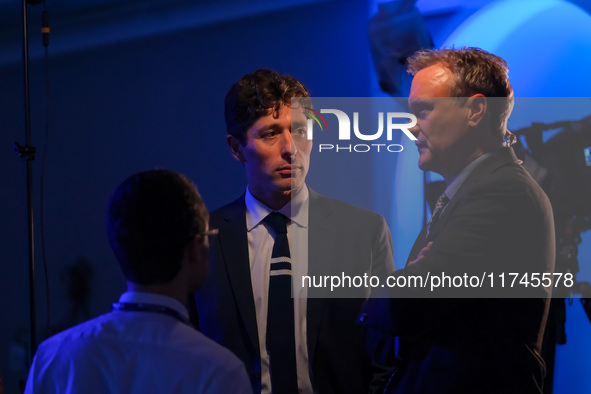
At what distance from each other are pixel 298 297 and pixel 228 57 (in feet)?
5.20

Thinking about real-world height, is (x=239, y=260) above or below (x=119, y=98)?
below

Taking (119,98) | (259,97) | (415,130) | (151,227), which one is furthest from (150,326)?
(119,98)

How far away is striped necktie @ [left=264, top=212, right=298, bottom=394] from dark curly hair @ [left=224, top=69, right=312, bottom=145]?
0.33m

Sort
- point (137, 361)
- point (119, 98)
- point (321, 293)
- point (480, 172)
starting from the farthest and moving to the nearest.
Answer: point (119, 98) → point (321, 293) → point (480, 172) → point (137, 361)

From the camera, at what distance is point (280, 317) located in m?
1.82

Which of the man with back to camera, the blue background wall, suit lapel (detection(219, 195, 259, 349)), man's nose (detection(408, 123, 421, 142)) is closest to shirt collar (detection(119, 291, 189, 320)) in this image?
the man with back to camera

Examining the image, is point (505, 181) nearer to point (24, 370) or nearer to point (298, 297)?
point (298, 297)

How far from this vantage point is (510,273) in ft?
5.83

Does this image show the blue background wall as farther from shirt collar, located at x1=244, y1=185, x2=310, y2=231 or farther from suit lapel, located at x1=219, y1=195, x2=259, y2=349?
suit lapel, located at x1=219, y1=195, x2=259, y2=349

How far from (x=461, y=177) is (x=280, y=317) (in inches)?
27.6

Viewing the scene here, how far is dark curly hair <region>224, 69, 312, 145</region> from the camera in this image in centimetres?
196

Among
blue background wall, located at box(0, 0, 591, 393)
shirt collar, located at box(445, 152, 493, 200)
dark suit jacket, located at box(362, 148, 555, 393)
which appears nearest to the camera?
dark suit jacket, located at box(362, 148, 555, 393)

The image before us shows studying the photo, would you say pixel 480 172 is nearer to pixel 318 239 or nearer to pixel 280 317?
pixel 318 239

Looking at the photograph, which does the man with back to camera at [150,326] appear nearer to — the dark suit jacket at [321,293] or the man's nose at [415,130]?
the dark suit jacket at [321,293]
